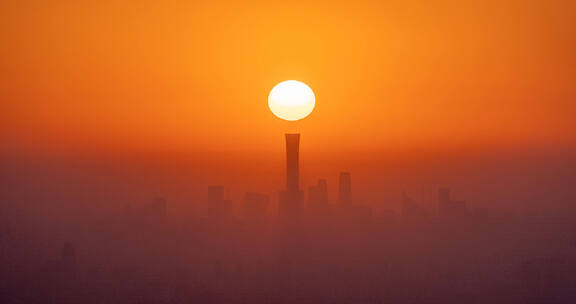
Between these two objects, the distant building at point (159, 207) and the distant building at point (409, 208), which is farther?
the distant building at point (409, 208)

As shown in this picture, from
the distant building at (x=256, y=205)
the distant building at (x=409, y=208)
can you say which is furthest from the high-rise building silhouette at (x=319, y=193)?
the distant building at (x=409, y=208)

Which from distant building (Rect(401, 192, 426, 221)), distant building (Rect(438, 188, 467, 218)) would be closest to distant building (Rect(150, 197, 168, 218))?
distant building (Rect(401, 192, 426, 221))

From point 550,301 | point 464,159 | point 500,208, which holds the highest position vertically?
point 464,159

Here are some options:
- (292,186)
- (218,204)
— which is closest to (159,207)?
(218,204)

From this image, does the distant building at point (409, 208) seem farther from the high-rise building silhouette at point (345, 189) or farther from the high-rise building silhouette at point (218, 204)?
the high-rise building silhouette at point (218, 204)

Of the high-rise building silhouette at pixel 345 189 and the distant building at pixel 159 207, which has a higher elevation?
the high-rise building silhouette at pixel 345 189

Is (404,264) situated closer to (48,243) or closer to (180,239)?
(180,239)

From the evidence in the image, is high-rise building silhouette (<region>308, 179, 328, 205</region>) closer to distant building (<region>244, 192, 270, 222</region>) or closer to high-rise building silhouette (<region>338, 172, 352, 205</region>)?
high-rise building silhouette (<region>338, 172, 352, 205</region>)

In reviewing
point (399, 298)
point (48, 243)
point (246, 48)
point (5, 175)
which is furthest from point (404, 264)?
point (5, 175)
